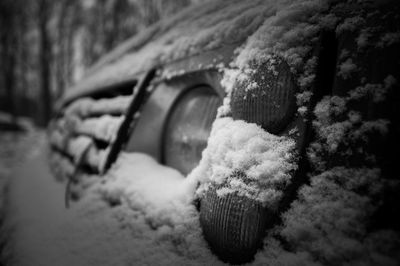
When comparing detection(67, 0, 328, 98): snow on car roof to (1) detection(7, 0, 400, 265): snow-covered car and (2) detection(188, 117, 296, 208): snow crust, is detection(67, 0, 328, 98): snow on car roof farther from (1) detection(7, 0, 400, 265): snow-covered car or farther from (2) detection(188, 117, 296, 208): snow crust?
(2) detection(188, 117, 296, 208): snow crust

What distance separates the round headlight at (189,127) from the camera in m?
0.94

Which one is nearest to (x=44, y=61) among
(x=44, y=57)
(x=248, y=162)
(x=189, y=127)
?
(x=44, y=57)

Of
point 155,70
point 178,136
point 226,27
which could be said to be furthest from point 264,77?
point 155,70

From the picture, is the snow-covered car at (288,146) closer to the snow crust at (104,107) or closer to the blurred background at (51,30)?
the snow crust at (104,107)

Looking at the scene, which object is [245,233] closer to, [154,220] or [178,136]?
[154,220]

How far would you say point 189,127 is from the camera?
1000 millimetres

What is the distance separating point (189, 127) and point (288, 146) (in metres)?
0.48

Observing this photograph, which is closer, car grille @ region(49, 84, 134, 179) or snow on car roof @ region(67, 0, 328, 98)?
snow on car roof @ region(67, 0, 328, 98)

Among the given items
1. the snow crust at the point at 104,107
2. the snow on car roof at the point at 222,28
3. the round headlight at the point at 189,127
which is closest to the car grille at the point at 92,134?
the snow crust at the point at 104,107

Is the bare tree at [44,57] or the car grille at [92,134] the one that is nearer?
the car grille at [92,134]

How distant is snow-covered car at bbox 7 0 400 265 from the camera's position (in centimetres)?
48

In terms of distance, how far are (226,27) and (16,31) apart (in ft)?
64.2

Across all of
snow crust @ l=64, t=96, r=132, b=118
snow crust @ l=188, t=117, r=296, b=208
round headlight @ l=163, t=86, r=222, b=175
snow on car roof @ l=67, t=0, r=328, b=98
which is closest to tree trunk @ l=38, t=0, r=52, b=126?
Answer: snow crust @ l=64, t=96, r=132, b=118

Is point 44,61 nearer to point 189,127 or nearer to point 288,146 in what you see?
point 189,127
